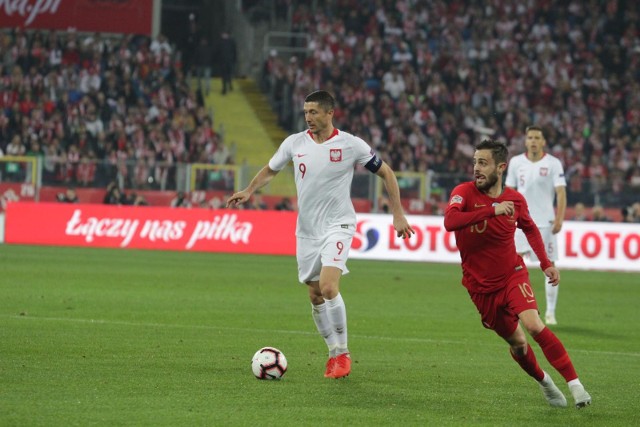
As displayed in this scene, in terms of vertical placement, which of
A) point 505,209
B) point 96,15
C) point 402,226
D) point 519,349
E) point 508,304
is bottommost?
point 519,349

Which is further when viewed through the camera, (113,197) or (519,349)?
(113,197)

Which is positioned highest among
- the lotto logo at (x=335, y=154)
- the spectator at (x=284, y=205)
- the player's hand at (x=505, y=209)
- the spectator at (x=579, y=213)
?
the player's hand at (x=505, y=209)

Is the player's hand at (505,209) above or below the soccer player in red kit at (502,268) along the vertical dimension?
above

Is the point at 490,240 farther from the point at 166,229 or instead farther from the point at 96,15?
the point at 96,15

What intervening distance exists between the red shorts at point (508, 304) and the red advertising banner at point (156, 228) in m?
19.8

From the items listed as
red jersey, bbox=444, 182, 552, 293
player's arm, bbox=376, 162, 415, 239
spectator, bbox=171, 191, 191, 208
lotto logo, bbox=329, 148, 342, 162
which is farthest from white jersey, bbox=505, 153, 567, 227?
spectator, bbox=171, 191, 191, 208

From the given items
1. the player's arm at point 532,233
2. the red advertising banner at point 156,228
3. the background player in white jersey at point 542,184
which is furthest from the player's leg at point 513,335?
the red advertising banner at point 156,228

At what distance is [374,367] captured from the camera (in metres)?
10.9

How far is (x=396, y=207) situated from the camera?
1030 centimetres

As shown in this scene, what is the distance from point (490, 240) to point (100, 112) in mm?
27092

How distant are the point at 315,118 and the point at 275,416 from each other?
10.2 ft

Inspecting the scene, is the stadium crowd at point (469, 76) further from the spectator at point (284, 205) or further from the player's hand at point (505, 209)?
the player's hand at point (505, 209)

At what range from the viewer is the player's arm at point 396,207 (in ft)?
33.2

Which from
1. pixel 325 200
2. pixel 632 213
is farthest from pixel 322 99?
pixel 632 213
